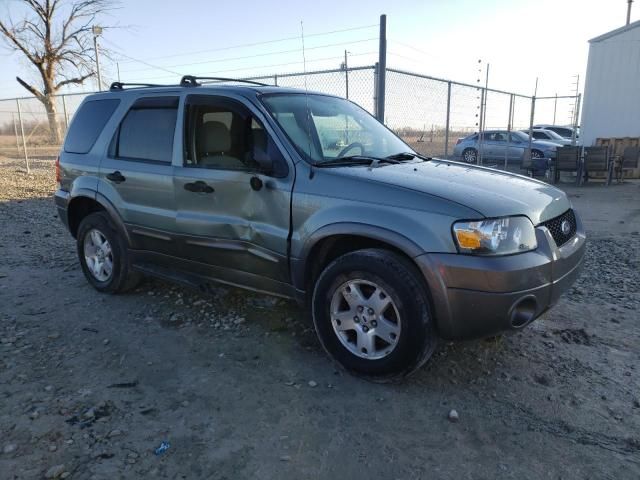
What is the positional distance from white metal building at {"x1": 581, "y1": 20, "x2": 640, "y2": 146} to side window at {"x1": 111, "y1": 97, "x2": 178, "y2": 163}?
14359mm

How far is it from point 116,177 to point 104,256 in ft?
2.78

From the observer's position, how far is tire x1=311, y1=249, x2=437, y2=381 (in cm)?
283

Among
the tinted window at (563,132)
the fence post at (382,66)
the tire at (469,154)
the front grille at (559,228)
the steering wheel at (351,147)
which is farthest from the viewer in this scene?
the tinted window at (563,132)

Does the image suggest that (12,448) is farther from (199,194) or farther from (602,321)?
(602,321)

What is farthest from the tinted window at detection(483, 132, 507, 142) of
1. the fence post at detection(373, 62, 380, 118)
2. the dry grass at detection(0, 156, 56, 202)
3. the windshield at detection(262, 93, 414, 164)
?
the windshield at detection(262, 93, 414, 164)

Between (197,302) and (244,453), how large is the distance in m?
2.23

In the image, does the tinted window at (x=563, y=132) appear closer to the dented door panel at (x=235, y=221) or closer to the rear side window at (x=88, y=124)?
the rear side window at (x=88, y=124)

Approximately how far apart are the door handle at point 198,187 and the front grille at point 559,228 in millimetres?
2326

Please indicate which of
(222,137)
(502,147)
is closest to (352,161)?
(222,137)

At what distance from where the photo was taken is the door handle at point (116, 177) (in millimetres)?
4305

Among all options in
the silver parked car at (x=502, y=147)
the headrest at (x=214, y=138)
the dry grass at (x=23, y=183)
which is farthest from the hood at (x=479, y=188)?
the silver parked car at (x=502, y=147)

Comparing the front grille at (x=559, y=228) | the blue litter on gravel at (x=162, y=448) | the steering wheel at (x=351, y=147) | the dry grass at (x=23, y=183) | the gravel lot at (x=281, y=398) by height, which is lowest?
the blue litter on gravel at (x=162, y=448)

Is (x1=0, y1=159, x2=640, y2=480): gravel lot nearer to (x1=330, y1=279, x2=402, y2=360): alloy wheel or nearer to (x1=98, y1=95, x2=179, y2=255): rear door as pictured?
(x1=330, y1=279, x2=402, y2=360): alloy wheel

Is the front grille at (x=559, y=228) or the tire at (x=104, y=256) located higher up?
the front grille at (x=559, y=228)
